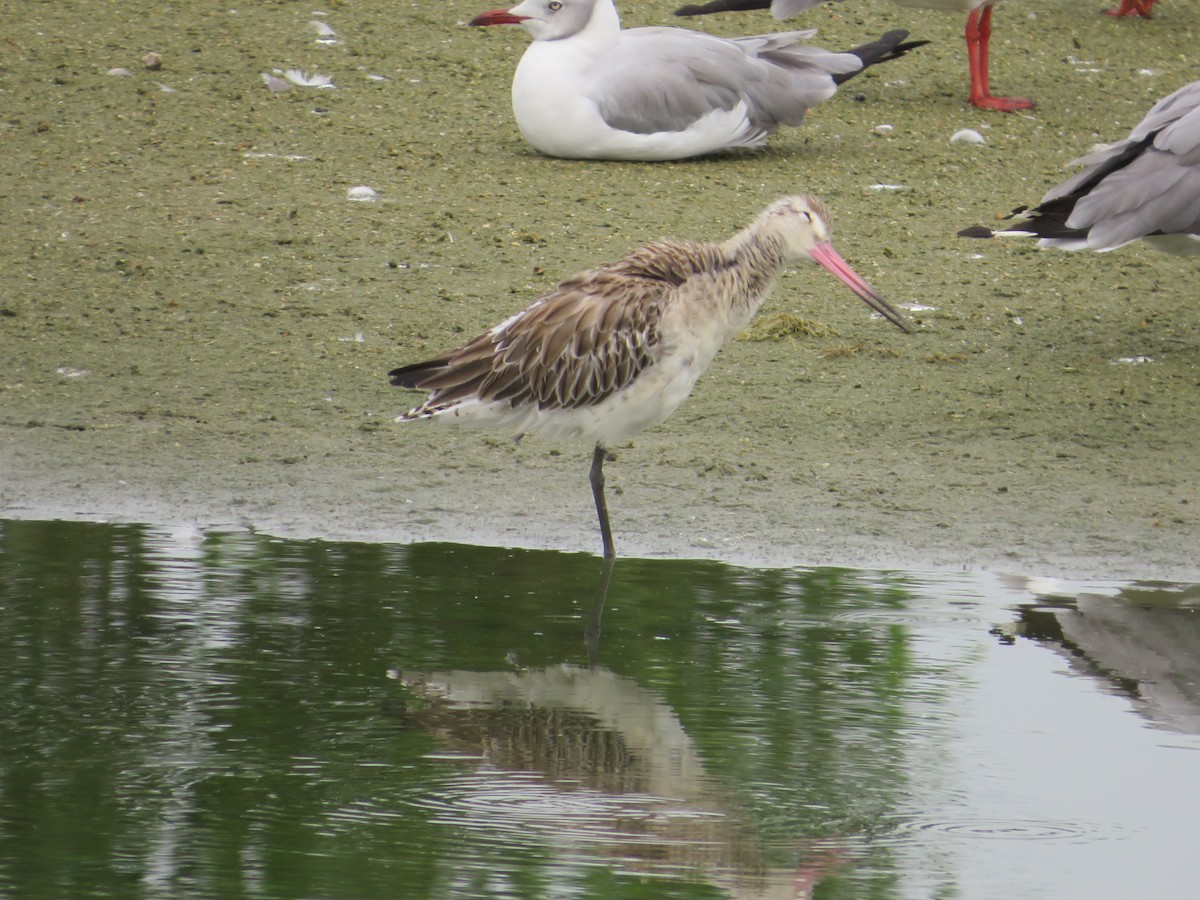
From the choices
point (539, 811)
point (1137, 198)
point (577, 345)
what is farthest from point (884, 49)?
point (539, 811)

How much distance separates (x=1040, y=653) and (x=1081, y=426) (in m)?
2.39

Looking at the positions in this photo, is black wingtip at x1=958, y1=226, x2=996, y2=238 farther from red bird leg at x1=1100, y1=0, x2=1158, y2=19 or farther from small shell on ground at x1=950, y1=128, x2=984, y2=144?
red bird leg at x1=1100, y1=0, x2=1158, y2=19

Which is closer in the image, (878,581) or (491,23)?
(878,581)

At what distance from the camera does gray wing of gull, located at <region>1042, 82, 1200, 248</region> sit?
7.77 m

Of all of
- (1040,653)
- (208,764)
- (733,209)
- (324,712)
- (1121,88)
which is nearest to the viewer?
(208,764)

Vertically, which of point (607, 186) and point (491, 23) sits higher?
point (491, 23)

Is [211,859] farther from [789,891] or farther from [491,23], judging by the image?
[491,23]

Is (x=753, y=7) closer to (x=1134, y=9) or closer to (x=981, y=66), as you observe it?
(x=981, y=66)

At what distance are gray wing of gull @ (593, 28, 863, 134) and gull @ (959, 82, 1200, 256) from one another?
9.44 ft

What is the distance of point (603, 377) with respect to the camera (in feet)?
19.5

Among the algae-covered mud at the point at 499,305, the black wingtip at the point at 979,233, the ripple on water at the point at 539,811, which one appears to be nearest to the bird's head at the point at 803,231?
the algae-covered mud at the point at 499,305

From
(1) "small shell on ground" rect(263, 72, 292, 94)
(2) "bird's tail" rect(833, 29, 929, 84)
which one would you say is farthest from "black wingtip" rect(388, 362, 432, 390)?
(2) "bird's tail" rect(833, 29, 929, 84)

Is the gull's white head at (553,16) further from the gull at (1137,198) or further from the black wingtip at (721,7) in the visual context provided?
the gull at (1137,198)

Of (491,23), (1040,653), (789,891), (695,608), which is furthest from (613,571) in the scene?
(491,23)
